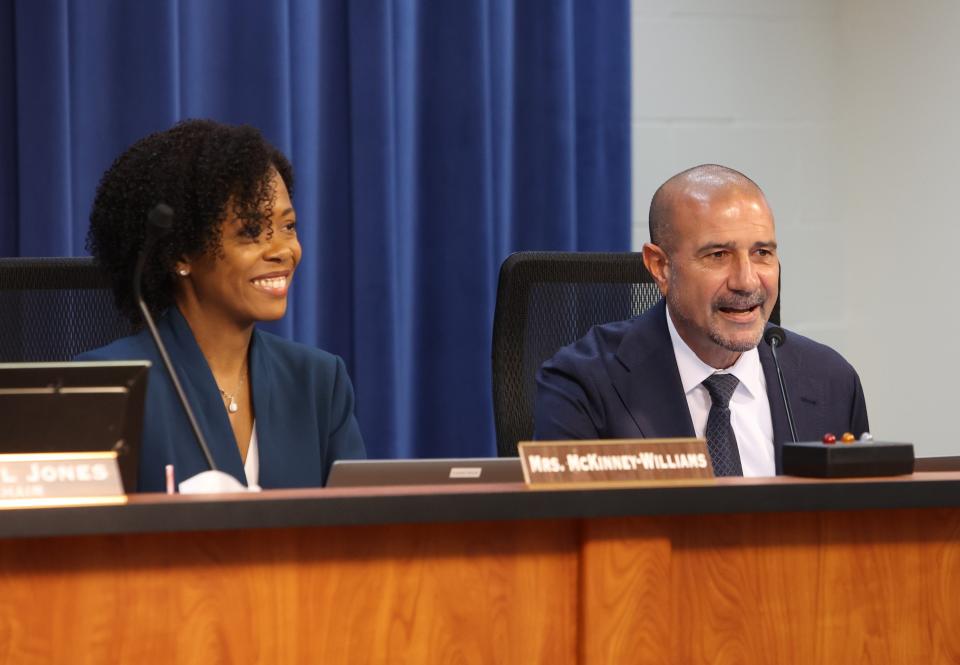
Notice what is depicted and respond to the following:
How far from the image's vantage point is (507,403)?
2.14 meters

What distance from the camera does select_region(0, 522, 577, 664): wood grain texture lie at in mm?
1078

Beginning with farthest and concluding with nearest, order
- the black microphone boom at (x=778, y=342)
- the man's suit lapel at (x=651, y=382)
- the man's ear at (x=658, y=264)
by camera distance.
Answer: the man's ear at (x=658, y=264)
the man's suit lapel at (x=651, y=382)
the black microphone boom at (x=778, y=342)

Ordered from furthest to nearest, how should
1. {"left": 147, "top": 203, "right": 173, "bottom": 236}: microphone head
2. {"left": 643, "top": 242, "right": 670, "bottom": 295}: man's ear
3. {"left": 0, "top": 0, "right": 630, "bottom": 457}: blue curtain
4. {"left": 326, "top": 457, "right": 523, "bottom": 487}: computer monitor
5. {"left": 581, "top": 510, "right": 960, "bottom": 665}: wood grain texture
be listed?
{"left": 0, "top": 0, "right": 630, "bottom": 457}: blue curtain < {"left": 643, "top": 242, "right": 670, "bottom": 295}: man's ear < {"left": 147, "top": 203, "right": 173, "bottom": 236}: microphone head < {"left": 326, "top": 457, "right": 523, "bottom": 487}: computer monitor < {"left": 581, "top": 510, "right": 960, "bottom": 665}: wood grain texture

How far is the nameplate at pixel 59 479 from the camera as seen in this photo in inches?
43.1

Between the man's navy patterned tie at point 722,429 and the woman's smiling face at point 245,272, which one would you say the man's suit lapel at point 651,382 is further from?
the woman's smiling face at point 245,272

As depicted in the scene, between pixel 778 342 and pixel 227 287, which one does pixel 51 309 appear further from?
pixel 778 342

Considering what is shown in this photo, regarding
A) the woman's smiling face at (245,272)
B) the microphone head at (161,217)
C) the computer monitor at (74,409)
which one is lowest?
the computer monitor at (74,409)

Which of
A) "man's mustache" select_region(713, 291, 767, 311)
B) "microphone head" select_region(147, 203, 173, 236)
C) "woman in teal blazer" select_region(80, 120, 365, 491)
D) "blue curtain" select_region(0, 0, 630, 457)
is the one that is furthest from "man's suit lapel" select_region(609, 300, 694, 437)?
"blue curtain" select_region(0, 0, 630, 457)

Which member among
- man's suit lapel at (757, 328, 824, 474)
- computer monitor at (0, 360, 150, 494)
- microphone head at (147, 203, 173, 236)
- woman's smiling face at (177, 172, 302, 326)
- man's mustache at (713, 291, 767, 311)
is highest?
microphone head at (147, 203, 173, 236)

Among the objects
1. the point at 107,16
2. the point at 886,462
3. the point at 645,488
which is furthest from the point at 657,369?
the point at 107,16

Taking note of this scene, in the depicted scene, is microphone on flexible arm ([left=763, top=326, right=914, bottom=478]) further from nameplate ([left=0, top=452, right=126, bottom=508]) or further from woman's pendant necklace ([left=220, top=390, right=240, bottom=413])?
woman's pendant necklace ([left=220, top=390, right=240, bottom=413])

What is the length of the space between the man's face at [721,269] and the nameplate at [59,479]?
1.14 meters

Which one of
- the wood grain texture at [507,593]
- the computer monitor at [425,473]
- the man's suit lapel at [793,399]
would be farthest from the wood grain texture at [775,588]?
the man's suit lapel at [793,399]

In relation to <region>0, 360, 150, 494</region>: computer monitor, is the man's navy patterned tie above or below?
below
